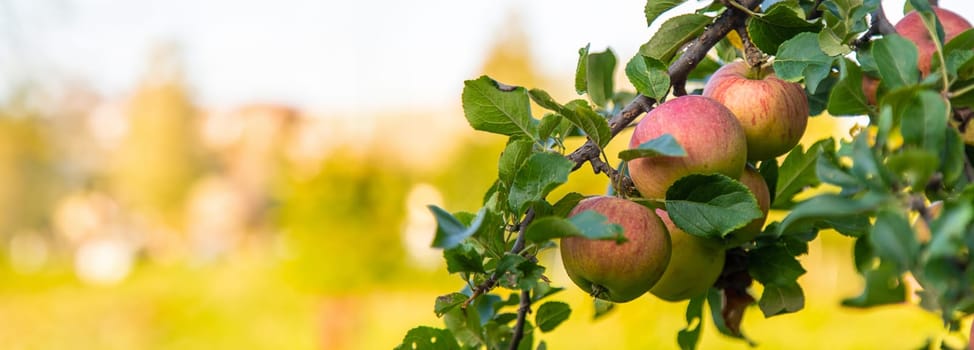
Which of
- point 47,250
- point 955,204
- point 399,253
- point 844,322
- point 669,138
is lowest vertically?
point 844,322

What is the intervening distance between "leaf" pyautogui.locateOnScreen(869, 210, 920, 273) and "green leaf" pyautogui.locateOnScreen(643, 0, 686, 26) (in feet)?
0.86

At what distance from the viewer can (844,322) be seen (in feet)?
9.78

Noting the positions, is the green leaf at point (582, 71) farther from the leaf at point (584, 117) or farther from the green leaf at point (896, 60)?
the green leaf at point (896, 60)

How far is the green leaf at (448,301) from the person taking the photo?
0.54m

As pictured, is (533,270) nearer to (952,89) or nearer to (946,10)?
(952,89)

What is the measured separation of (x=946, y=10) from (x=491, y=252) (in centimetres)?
37

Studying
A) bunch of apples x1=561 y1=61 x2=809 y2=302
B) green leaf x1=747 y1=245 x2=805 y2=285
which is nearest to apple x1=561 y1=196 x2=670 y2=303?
bunch of apples x1=561 y1=61 x2=809 y2=302

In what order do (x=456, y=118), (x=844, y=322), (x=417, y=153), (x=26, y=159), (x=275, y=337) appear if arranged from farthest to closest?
(x=26, y=159) < (x=456, y=118) < (x=417, y=153) < (x=275, y=337) < (x=844, y=322)

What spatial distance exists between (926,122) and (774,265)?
220mm

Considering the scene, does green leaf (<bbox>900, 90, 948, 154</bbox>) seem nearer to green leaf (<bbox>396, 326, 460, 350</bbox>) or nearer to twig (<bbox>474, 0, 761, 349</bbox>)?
twig (<bbox>474, 0, 761, 349</bbox>)

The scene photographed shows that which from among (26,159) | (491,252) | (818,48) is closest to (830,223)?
(818,48)

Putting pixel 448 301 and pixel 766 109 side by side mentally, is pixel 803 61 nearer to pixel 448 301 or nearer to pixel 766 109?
pixel 766 109

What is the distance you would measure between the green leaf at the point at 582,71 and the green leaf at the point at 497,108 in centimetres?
5

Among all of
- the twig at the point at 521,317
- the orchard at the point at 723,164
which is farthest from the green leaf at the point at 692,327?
the twig at the point at 521,317
